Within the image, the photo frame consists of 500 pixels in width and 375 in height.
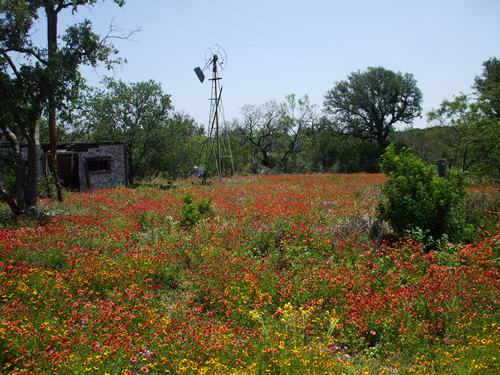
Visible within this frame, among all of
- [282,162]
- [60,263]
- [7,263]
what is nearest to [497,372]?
[60,263]

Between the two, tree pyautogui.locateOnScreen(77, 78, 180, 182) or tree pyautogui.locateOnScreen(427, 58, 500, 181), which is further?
tree pyautogui.locateOnScreen(77, 78, 180, 182)

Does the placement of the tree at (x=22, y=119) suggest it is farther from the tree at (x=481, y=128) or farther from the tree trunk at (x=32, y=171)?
the tree at (x=481, y=128)

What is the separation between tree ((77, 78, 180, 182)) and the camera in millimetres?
34062

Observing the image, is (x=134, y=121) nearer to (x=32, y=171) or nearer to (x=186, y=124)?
(x=186, y=124)

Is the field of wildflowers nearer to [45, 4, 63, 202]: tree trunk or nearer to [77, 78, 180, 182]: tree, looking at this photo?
[45, 4, 63, 202]: tree trunk

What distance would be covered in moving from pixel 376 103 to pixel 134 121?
90.3ft

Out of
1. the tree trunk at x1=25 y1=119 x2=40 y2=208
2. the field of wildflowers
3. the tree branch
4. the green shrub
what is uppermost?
the tree branch

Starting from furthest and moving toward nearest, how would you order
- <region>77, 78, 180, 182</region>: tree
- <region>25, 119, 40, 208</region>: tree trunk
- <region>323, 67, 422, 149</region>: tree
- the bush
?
1. <region>323, 67, 422, 149</region>: tree
2. <region>77, 78, 180, 182</region>: tree
3. <region>25, 119, 40, 208</region>: tree trunk
4. the bush

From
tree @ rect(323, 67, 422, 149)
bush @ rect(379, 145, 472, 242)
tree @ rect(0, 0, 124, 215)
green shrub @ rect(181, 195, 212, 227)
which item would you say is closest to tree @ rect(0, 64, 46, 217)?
tree @ rect(0, 0, 124, 215)

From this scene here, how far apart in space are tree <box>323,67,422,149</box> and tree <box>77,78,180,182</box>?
23211 mm

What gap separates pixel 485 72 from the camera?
4581 cm

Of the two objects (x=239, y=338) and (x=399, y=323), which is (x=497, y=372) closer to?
(x=399, y=323)

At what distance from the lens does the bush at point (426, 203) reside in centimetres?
1023

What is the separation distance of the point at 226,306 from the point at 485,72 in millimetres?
48499
